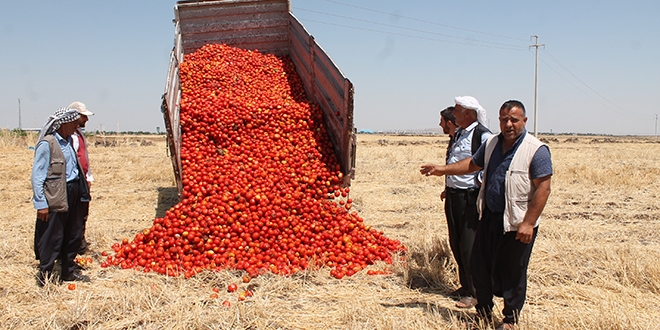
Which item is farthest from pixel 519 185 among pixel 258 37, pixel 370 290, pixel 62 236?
pixel 258 37

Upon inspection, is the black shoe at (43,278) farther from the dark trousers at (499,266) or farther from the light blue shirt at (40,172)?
the dark trousers at (499,266)

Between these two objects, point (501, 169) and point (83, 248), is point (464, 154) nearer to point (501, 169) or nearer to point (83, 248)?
point (501, 169)

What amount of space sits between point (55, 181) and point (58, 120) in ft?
1.87

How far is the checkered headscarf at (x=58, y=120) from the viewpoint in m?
4.25

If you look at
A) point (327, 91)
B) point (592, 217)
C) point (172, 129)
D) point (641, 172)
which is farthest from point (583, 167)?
point (172, 129)

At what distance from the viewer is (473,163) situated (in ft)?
11.8

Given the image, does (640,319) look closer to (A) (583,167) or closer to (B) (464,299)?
(B) (464,299)

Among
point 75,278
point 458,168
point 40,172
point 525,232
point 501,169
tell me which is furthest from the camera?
point 75,278

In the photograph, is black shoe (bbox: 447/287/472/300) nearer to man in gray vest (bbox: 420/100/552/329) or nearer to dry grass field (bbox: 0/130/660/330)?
dry grass field (bbox: 0/130/660/330)

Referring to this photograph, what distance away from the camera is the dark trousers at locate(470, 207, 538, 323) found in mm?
3172

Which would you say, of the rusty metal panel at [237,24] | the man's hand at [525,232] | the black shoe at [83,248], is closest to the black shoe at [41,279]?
the black shoe at [83,248]

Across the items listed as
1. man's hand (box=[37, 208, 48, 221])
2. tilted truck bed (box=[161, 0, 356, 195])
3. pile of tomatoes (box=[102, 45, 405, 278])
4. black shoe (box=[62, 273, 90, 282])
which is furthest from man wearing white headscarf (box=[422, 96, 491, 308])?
man's hand (box=[37, 208, 48, 221])

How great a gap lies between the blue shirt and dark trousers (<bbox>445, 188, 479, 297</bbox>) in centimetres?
63

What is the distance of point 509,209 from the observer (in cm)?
310
